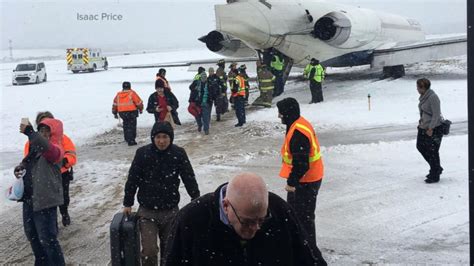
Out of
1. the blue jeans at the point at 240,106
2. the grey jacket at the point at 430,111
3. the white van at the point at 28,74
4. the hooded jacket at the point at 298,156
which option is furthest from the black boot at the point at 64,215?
the white van at the point at 28,74

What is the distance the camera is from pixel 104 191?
8492 millimetres

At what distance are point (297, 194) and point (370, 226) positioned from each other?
1455 mm

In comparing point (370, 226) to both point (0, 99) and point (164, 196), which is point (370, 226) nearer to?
point (164, 196)

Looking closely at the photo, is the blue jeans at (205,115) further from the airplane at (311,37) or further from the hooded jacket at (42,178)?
the hooded jacket at (42,178)

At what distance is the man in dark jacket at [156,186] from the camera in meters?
4.61

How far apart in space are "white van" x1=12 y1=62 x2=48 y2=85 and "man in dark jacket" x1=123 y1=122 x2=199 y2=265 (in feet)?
104

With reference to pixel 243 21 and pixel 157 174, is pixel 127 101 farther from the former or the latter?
pixel 157 174

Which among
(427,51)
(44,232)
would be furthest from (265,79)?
(44,232)

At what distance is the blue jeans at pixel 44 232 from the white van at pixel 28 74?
31.1 metres

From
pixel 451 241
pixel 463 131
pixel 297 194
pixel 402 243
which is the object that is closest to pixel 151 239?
pixel 297 194

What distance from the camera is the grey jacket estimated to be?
304 inches

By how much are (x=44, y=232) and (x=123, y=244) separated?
84.5 inches

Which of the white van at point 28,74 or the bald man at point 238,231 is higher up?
the white van at point 28,74

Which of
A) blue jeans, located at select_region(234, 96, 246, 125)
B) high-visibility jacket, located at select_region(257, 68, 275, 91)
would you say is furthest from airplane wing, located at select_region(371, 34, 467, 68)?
blue jeans, located at select_region(234, 96, 246, 125)
